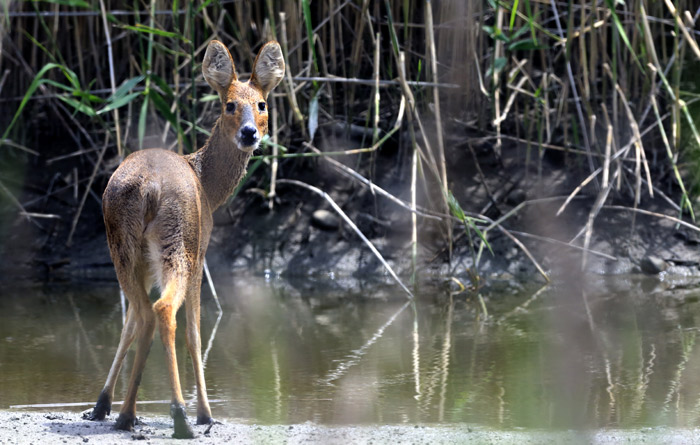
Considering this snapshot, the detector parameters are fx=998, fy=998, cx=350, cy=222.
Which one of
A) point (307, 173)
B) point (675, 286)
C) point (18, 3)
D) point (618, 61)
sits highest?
point (18, 3)

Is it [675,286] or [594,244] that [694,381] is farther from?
[594,244]

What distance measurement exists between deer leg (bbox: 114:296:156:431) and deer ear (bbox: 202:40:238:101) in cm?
118

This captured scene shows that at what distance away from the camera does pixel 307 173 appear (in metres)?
7.99

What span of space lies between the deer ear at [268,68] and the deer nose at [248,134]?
0.33 metres

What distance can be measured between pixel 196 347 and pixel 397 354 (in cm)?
169

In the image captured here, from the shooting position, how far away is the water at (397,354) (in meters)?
4.37

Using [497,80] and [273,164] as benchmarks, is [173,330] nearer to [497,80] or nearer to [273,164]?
[273,164]

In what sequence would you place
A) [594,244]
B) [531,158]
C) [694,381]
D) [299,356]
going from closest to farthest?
1. [694,381]
2. [299,356]
3. [594,244]
4. [531,158]

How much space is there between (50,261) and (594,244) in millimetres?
4176

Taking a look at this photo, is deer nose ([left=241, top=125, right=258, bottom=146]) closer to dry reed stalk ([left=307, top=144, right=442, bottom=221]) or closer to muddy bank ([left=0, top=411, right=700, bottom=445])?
muddy bank ([left=0, top=411, right=700, bottom=445])

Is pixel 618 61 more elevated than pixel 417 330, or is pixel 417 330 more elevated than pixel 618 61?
pixel 618 61

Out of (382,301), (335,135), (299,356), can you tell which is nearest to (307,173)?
(335,135)

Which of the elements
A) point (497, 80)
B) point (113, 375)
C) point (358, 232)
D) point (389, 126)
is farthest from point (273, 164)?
point (113, 375)

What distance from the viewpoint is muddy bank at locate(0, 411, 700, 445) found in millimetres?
3594
